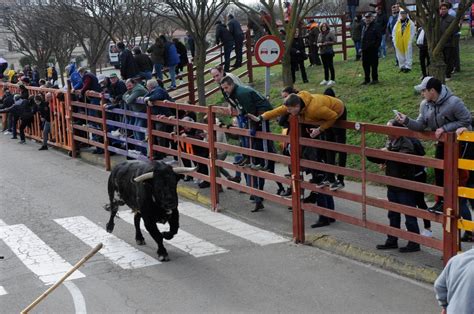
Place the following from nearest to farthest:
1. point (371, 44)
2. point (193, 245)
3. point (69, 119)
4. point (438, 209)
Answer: point (438, 209) → point (193, 245) → point (371, 44) → point (69, 119)

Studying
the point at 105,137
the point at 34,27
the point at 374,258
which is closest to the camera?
the point at 374,258

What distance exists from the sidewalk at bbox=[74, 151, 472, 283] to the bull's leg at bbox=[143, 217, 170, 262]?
196 centimetres

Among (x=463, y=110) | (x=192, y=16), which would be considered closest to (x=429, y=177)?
(x=463, y=110)

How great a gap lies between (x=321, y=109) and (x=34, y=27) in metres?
27.2

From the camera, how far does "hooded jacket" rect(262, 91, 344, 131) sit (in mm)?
8938

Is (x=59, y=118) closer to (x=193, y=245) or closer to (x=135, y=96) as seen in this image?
(x=135, y=96)

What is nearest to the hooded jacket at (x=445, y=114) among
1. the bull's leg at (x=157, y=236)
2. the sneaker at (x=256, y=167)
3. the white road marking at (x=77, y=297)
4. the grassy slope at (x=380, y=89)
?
the sneaker at (x=256, y=167)

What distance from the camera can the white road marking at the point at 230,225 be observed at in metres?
9.84

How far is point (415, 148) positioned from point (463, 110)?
72 cm

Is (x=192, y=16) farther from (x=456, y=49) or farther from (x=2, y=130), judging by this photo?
(x=2, y=130)

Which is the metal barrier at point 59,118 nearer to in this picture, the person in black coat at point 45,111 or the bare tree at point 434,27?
the person in black coat at point 45,111

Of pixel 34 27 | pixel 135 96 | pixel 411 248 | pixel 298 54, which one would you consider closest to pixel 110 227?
pixel 411 248

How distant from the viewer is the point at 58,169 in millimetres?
16422

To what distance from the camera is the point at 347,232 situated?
31.7 ft
